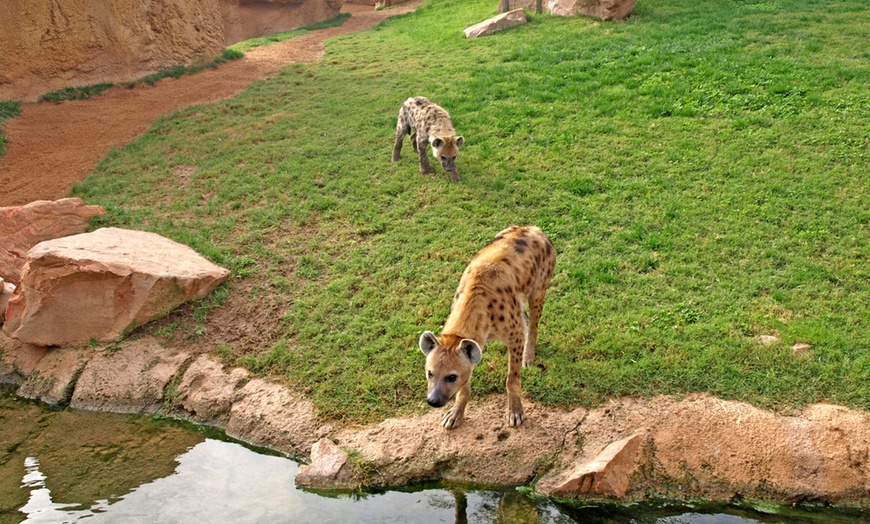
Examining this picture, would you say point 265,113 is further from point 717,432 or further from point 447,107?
point 717,432

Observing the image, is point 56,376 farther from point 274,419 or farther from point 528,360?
point 528,360

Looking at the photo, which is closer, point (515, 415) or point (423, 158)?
point (515, 415)

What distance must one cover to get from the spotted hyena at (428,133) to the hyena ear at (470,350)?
4972 millimetres

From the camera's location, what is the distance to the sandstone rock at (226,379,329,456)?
5789 millimetres

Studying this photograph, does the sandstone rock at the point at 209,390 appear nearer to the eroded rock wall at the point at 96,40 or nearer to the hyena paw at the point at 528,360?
the hyena paw at the point at 528,360

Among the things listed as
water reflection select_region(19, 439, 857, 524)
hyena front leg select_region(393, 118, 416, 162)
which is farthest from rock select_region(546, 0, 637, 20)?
water reflection select_region(19, 439, 857, 524)

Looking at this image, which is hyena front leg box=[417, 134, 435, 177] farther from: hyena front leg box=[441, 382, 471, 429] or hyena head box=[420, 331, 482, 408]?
hyena head box=[420, 331, 482, 408]

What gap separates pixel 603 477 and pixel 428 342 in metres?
1.61

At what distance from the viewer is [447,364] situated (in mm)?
4910

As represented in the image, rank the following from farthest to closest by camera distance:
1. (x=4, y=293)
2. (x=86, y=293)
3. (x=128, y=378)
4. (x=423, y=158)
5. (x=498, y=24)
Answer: (x=498, y=24) → (x=423, y=158) → (x=4, y=293) → (x=86, y=293) → (x=128, y=378)

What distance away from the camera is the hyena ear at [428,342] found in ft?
16.3

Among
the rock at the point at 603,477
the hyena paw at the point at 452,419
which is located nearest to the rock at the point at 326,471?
the hyena paw at the point at 452,419

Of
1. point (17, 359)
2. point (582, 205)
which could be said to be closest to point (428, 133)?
point (582, 205)

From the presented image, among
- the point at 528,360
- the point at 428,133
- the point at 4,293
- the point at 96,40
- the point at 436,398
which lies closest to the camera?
the point at 436,398
